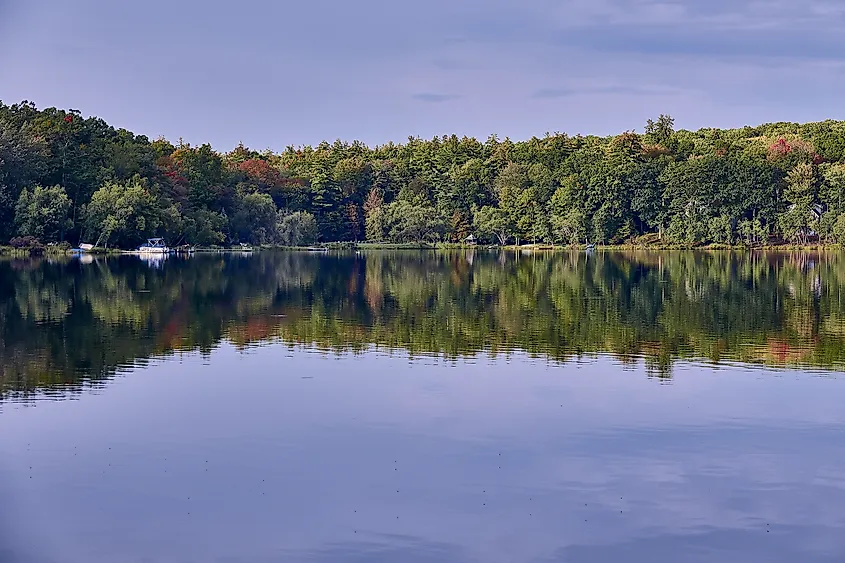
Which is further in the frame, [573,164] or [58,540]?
[573,164]

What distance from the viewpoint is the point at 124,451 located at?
38.6 ft

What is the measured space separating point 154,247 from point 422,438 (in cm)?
6317

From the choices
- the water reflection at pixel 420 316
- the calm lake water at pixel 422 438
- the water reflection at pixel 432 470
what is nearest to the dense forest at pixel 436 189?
the water reflection at pixel 420 316

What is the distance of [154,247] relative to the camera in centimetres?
7250

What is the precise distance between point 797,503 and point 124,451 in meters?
7.37

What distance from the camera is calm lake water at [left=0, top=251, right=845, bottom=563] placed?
8961 millimetres

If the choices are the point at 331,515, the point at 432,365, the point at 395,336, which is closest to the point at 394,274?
the point at 395,336

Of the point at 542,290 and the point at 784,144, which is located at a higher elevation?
the point at 784,144

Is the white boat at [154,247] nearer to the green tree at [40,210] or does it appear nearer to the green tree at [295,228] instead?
the green tree at [40,210]

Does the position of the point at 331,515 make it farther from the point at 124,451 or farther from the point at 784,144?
the point at 784,144

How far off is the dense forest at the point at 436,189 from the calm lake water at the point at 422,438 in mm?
46703

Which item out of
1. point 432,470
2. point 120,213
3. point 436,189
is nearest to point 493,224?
point 436,189

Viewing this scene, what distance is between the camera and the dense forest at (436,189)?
231 ft

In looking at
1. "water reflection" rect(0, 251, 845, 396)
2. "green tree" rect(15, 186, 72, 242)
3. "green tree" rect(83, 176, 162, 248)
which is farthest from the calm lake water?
"green tree" rect(83, 176, 162, 248)
